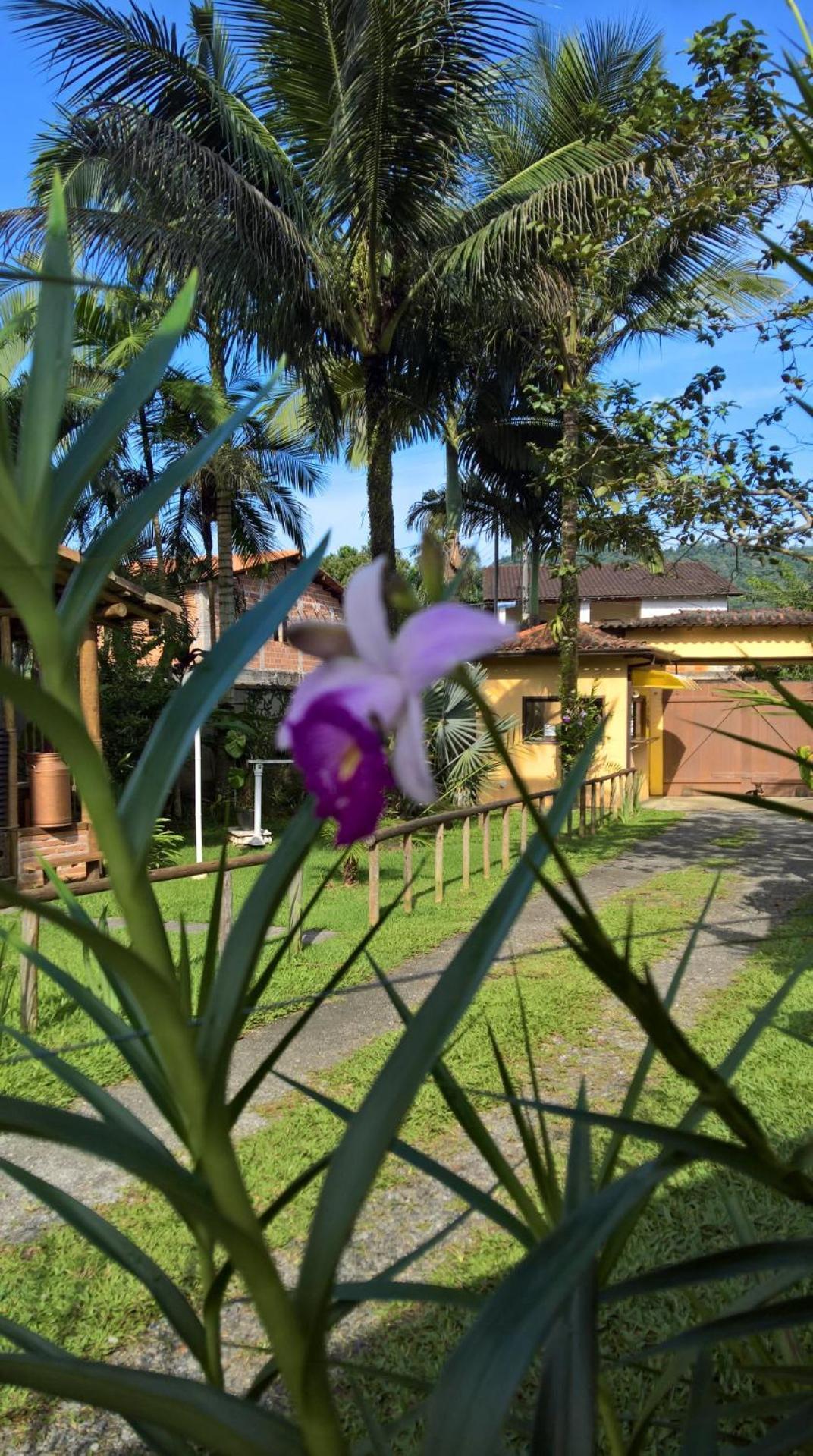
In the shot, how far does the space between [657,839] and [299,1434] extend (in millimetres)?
11138

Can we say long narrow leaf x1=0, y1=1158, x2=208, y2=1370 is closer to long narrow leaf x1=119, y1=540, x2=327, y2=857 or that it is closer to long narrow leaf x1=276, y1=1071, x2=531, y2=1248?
long narrow leaf x1=276, y1=1071, x2=531, y2=1248

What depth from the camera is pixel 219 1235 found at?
45cm

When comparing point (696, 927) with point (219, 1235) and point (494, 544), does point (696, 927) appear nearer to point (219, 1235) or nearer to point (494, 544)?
point (219, 1235)

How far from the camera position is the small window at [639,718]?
628 inches

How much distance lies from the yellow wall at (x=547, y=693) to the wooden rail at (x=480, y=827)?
90 centimetres

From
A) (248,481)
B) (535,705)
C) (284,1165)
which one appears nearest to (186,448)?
(248,481)

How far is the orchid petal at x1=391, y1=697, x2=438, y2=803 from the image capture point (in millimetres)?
296

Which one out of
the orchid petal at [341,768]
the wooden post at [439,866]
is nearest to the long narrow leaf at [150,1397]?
the orchid petal at [341,768]

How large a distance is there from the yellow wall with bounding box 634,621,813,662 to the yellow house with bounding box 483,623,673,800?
239cm

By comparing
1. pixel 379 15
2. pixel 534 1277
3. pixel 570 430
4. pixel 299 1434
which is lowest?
pixel 299 1434

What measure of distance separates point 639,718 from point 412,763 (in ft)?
55.8

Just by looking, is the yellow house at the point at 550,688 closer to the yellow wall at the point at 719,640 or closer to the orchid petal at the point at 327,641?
the yellow wall at the point at 719,640

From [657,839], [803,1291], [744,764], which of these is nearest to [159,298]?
[657,839]

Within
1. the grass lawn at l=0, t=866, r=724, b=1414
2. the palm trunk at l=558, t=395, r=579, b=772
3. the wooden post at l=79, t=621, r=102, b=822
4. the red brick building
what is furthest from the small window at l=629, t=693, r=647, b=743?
the grass lawn at l=0, t=866, r=724, b=1414
